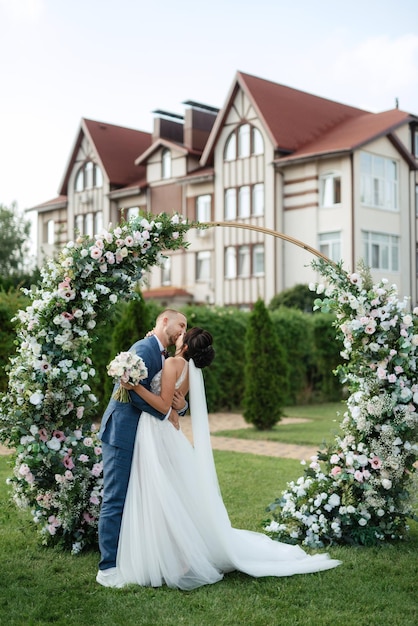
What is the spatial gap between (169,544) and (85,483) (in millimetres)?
1140

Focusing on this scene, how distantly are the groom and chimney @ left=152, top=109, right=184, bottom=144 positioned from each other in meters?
29.9

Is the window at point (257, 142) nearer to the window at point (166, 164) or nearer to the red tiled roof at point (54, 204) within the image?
the window at point (166, 164)

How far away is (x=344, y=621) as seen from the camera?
4801 millimetres

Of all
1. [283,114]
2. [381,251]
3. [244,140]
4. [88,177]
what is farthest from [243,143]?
[88,177]

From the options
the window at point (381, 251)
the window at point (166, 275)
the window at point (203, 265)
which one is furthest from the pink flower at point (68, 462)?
the window at point (166, 275)

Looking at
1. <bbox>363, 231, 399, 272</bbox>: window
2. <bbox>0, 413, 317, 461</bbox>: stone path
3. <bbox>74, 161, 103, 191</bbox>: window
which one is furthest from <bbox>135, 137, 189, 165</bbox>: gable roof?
<bbox>0, 413, 317, 461</bbox>: stone path

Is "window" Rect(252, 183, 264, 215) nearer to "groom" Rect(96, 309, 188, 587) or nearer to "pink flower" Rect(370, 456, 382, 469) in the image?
"pink flower" Rect(370, 456, 382, 469)

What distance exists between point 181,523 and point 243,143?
27.0 metres

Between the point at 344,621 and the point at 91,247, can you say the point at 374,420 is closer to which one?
the point at 344,621

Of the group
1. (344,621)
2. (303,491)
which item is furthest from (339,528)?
(344,621)

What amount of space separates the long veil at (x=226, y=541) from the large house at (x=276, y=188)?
74.2ft

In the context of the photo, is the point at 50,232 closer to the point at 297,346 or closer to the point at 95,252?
the point at 297,346

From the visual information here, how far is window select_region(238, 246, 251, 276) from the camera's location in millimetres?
31520

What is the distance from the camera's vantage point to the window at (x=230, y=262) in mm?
32031
